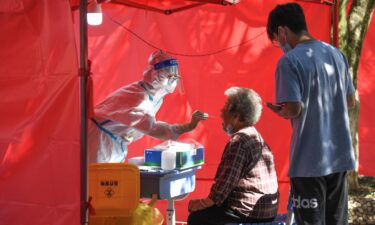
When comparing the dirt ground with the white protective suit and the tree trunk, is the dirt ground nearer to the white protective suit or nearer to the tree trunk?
the tree trunk

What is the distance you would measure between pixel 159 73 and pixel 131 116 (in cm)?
46

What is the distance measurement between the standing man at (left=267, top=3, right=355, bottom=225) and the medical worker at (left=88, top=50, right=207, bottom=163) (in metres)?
1.31

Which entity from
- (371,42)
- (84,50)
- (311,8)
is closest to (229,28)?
(311,8)

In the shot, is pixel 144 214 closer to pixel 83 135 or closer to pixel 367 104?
pixel 83 135

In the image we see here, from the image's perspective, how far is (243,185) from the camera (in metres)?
3.62

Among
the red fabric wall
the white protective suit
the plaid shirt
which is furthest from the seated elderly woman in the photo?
the red fabric wall

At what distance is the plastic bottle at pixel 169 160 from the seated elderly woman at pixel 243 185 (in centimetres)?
56

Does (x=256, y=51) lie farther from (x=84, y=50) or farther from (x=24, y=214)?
(x=24, y=214)

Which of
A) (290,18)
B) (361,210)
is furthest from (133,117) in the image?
(361,210)

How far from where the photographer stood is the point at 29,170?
337cm

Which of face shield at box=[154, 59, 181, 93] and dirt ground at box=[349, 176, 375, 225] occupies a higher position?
face shield at box=[154, 59, 181, 93]

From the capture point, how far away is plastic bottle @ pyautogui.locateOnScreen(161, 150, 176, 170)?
4266mm

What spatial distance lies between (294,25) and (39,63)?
143 cm

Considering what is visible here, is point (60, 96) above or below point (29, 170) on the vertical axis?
above
